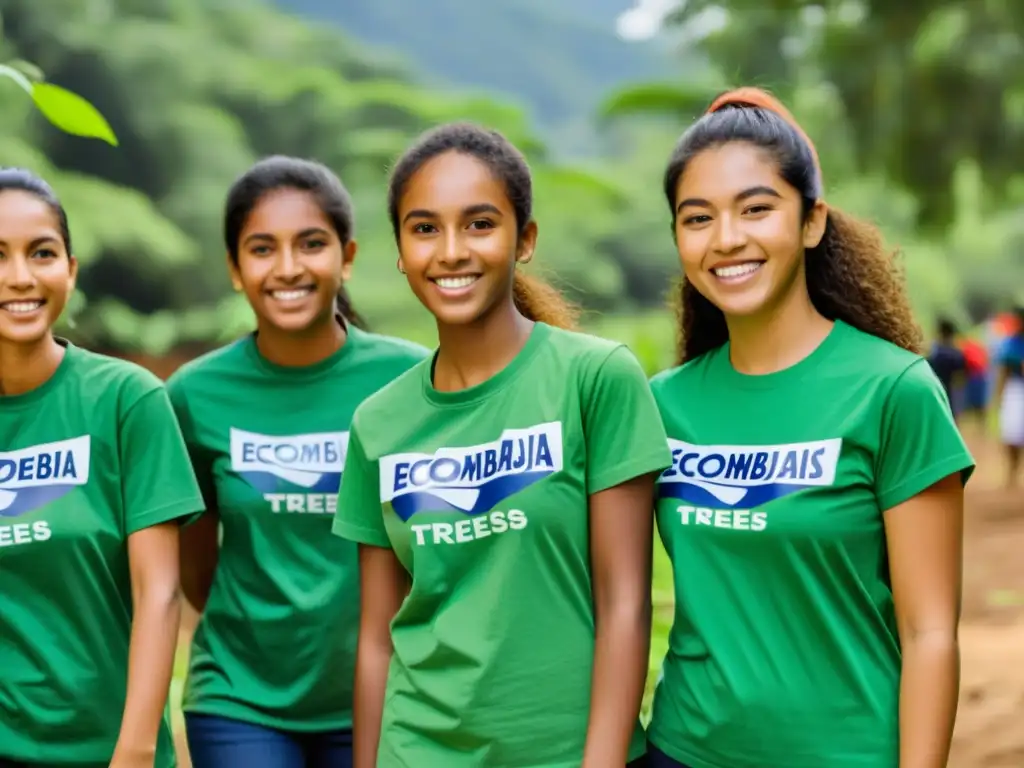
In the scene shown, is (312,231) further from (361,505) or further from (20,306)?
(361,505)

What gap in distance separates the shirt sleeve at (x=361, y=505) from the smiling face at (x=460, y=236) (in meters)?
0.31

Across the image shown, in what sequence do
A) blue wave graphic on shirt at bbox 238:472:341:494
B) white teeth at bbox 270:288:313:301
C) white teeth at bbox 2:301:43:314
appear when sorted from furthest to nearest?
white teeth at bbox 270:288:313:301 → blue wave graphic on shirt at bbox 238:472:341:494 → white teeth at bbox 2:301:43:314

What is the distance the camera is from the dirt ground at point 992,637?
5.59 metres

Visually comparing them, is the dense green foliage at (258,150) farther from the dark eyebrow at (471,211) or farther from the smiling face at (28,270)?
the dark eyebrow at (471,211)

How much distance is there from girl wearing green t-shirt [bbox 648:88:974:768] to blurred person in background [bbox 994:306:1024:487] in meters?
11.4

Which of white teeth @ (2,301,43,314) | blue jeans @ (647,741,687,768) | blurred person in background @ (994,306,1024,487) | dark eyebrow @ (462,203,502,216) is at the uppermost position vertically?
blurred person in background @ (994,306,1024,487)

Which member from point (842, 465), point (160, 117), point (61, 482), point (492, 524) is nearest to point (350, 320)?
point (61, 482)

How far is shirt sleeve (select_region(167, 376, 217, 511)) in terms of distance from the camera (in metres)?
3.15

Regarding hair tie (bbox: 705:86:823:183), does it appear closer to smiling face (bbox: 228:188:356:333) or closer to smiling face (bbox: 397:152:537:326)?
smiling face (bbox: 397:152:537:326)

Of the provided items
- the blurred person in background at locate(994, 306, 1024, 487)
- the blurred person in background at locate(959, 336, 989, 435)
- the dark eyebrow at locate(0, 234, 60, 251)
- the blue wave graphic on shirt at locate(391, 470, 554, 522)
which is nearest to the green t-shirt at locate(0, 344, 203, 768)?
the dark eyebrow at locate(0, 234, 60, 251)

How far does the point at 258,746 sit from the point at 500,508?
40.0 inches

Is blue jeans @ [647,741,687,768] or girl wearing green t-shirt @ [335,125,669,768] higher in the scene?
girl wearing green t-shirt @ [335,125,669,768]

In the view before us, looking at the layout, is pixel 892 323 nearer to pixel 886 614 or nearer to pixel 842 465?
pixel 842 465

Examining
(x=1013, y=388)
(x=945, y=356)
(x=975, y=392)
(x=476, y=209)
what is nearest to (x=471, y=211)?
(x=476, y=209)
